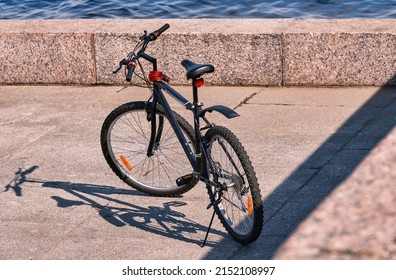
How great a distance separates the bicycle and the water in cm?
1105

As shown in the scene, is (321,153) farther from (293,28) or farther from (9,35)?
(9,35)

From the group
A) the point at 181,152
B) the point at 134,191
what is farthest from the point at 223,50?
the point at 134,191

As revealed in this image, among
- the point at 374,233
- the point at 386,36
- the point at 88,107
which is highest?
the point at 374,233

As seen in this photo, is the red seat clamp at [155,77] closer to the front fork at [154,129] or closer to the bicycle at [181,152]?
the bicycle at [181,152]

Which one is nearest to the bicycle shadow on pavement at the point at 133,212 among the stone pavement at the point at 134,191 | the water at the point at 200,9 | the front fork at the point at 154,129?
the stone pavement at the point at 134,191

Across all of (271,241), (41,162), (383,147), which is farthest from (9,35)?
(383,147)

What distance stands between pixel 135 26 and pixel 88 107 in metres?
1.25

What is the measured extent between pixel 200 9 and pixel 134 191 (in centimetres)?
1233

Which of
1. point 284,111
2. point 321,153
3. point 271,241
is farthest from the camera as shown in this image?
point 284,111

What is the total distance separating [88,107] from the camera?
8.06 meters

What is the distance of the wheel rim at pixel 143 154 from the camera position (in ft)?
18.0

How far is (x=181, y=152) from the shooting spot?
6.17 m

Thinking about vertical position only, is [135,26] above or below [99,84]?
above

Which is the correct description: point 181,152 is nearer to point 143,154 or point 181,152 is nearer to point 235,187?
point 143,154
